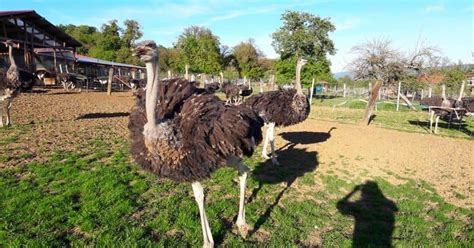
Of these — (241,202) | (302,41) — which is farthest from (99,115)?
(302,41)

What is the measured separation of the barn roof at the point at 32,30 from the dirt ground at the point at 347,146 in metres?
12.2

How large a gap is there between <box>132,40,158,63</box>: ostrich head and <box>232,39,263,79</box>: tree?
48.4 meters

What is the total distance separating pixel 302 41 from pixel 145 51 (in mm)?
31726

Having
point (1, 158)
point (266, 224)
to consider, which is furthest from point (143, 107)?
point (1, 158)

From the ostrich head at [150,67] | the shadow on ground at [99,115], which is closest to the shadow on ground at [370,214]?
the ostrich head at [150,67]

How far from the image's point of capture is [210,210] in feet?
16.2

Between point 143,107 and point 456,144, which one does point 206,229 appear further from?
point 456,144

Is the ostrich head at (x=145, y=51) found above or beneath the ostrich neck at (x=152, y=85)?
above

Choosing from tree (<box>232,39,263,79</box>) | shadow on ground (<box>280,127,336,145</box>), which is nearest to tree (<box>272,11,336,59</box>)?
tree (<box>232,39,263,79</box>)

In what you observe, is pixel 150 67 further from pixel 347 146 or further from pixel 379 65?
pixel 379 65

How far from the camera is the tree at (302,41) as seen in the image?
33.7 meters

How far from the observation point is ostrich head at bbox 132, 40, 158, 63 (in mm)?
3148

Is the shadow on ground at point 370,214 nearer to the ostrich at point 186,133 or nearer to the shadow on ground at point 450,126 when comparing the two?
the ostrich at point 186,133

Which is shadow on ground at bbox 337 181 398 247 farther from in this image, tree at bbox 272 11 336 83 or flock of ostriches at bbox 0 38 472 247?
tree at bbox 272 11 336 83
